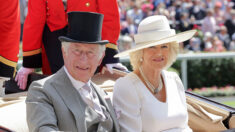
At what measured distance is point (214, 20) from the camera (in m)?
11.8

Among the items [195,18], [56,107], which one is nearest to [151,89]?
[56,107]

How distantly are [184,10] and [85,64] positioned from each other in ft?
30.7

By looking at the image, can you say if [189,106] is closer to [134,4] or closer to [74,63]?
[74,63]

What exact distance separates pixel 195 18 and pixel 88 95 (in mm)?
9542

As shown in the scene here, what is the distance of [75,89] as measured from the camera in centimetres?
255

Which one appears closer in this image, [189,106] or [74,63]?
[74,63]

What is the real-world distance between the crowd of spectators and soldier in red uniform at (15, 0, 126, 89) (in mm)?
6499

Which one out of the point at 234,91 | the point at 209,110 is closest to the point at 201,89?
the point at 234,91

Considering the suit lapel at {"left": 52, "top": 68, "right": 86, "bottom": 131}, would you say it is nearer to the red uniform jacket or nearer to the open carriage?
the open carriage

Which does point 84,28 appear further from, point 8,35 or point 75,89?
point 8,35

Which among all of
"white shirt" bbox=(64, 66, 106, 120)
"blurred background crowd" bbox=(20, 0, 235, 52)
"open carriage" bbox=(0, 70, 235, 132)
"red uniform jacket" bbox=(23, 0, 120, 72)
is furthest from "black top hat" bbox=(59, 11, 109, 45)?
"blurred background crowd" bbox=(20, 0, 235, 52)

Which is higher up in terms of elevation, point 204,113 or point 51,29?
point 51,29

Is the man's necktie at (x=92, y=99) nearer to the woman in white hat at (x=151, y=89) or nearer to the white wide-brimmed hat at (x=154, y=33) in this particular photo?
the woman in white hat at (x=151, y=89)

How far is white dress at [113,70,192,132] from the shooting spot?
9.34 ft
